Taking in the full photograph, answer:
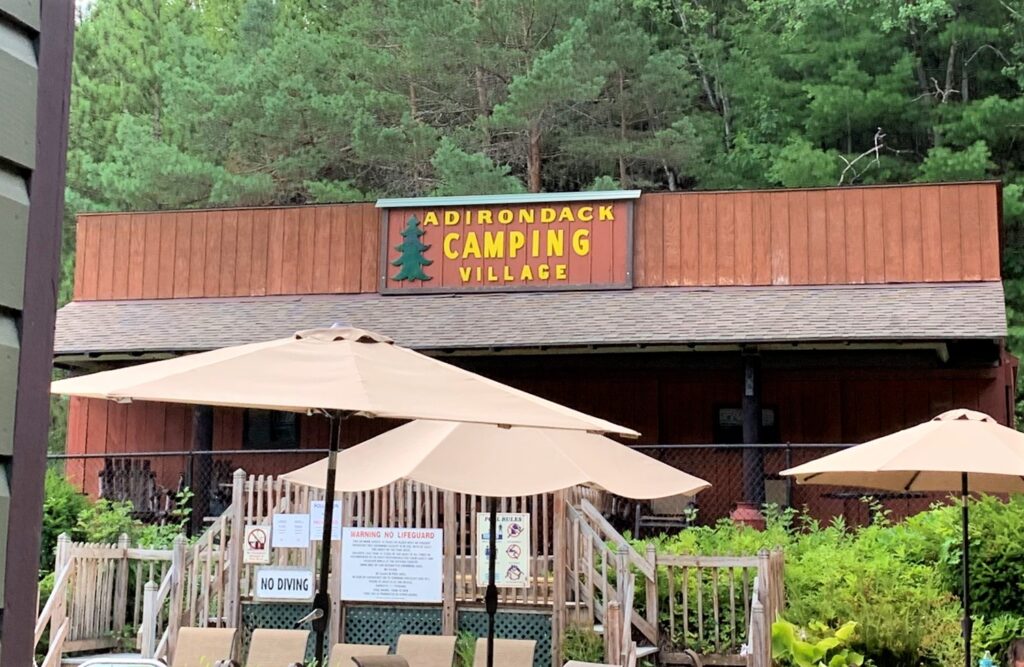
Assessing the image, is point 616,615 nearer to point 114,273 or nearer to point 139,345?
point 139,345

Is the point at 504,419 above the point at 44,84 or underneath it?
underneath

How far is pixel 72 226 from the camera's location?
116 ft

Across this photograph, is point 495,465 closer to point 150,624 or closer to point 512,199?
point 150,624

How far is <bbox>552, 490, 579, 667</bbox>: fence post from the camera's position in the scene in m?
10.7

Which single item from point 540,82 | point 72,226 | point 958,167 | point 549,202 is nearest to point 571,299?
point 549,202

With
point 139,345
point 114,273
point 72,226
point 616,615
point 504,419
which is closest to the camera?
point 504,419

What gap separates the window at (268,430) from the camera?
19.4 m

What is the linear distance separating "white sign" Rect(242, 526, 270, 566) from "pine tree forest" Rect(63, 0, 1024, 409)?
16304mm

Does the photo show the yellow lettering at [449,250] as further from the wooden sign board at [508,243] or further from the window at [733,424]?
the window at [733,424]

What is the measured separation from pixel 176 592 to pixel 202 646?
97 centimetres

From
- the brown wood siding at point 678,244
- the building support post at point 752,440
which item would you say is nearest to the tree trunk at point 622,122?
the brown wood siding at point 678,244

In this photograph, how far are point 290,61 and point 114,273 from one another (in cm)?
1227

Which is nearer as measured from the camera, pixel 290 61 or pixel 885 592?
pixel 885 592

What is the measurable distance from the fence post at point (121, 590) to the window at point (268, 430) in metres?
6.74
